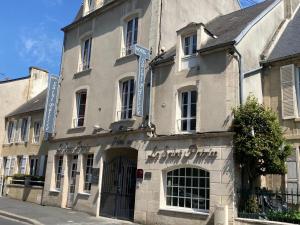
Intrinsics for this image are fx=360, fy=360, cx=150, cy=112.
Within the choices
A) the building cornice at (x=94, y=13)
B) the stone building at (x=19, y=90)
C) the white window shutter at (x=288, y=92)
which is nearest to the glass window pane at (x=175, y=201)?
the white window shutter at (x=288, y=92)

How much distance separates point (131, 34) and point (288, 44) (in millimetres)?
6761

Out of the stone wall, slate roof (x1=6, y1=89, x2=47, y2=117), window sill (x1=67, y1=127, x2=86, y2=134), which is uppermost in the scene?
slate roof (x1=6, y1=89, x2=47, y2=117)

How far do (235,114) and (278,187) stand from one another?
3211mm

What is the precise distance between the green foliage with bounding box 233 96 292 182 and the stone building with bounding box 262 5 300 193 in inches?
42.8

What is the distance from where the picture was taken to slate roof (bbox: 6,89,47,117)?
24178mm

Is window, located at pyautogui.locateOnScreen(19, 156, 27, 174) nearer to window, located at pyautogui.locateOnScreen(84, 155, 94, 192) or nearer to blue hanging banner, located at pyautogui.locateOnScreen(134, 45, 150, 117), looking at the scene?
window, located at pyautogui.locateOnScreen(84, 155, 94, 192)

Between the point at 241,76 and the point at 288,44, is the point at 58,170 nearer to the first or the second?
the point at 241,76

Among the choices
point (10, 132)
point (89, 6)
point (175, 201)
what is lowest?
point (175, 201)

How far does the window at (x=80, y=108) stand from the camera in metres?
18.1

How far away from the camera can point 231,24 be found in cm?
1487

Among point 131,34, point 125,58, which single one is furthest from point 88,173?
point 131,34

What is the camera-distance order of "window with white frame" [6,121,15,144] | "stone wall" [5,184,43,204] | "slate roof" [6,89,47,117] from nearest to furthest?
"stone wall" [5,184,43,204] → "slate roof" [6,89,47,117] → "window with white frame" [6,121,15,144]

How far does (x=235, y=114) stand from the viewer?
11.6m

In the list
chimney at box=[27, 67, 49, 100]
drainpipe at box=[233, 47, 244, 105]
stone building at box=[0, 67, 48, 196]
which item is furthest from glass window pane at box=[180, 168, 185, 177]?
chimney at box=[27, 67, 49, 100]
